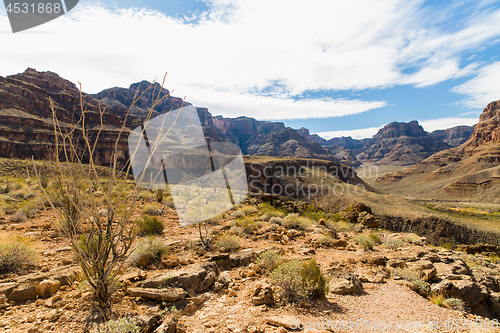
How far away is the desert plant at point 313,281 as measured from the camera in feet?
12.9

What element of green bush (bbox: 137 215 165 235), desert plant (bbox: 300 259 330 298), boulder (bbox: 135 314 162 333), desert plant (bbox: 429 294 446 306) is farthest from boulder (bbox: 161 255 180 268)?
desert plant (bbox: 429 294 446 306)

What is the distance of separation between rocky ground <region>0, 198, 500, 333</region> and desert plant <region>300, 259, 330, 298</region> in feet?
0.47

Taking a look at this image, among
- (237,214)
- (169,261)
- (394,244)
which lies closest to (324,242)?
(394,244)

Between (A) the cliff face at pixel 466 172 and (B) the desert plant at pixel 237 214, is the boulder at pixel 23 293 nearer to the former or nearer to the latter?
(B) the desert plant at pixel 237 214

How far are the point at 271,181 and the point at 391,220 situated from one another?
84.4 feet

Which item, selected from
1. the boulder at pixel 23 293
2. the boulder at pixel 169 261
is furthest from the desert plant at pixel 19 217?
the boulder at pixel 169 261

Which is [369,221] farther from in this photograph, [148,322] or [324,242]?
[148,322]

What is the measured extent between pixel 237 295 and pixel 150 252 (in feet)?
7.80

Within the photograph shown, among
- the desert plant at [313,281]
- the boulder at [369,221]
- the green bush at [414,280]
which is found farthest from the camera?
the boulder at [369,221]

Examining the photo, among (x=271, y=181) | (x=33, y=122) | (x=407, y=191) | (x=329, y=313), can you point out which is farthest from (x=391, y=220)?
(x=407, y=191)

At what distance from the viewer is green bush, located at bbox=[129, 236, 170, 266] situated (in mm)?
4906

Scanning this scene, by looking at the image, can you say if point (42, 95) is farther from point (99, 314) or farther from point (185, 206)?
point (99, 314)

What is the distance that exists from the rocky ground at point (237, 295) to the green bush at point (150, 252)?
0.21m

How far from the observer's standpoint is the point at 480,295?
5449 millimetres
